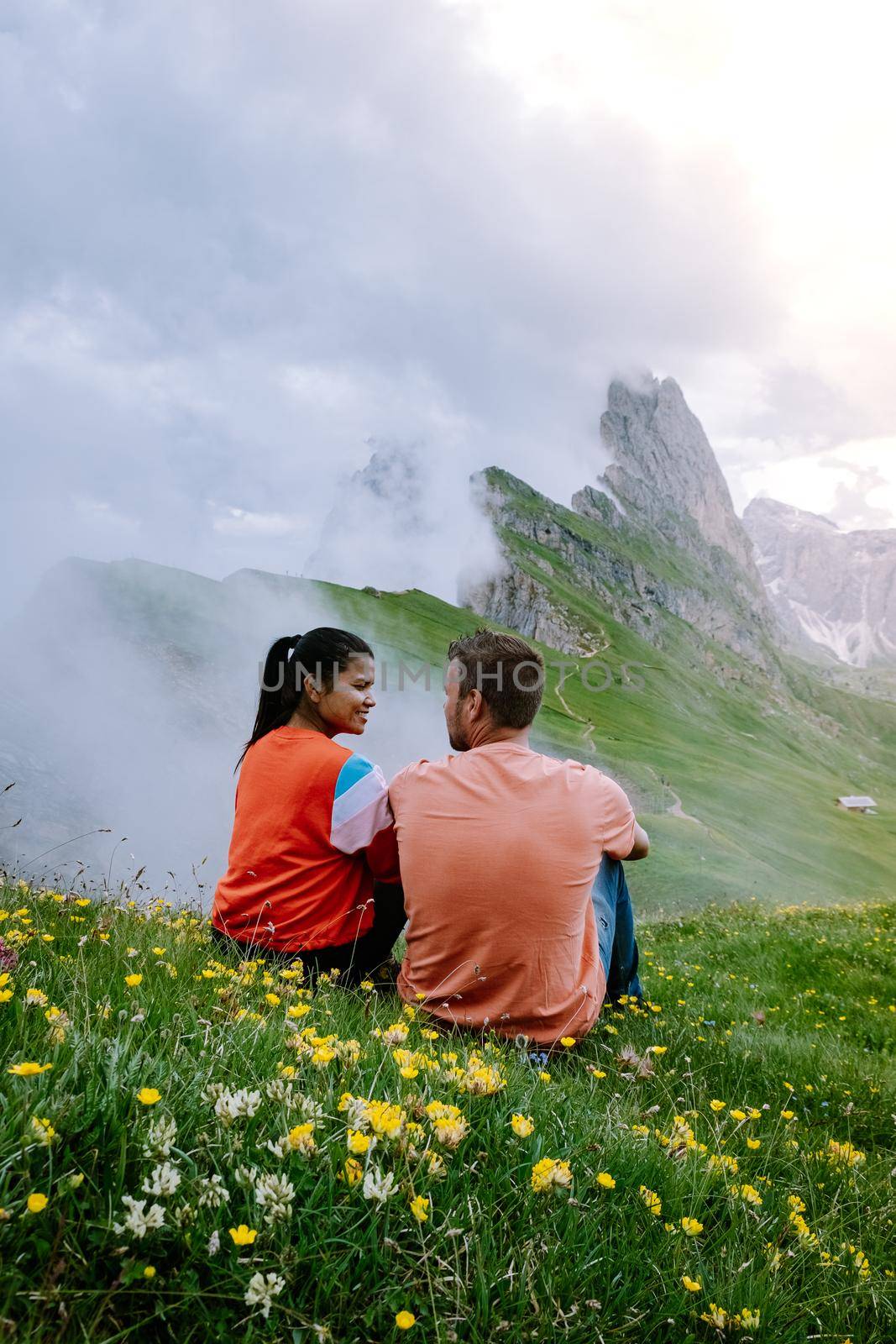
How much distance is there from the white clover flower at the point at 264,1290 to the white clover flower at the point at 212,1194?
171mm

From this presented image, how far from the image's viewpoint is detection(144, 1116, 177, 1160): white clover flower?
171 centimetres

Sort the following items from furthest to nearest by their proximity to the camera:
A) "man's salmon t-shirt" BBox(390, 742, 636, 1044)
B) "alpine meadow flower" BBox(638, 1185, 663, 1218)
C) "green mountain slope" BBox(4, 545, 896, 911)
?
1. "green mountain slope" BBox(4, 545, 896, 911)
2. "man's salmon t-shirt" BBox(390, 742, 636, 1044)
3. "alpine meadow flower" BBox(638, 1185, 663, 1218)

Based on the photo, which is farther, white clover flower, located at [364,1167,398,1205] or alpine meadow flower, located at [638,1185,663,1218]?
alpine meadow flower, located at [638,1185,663,1218]

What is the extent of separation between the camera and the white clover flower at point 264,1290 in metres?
1.45

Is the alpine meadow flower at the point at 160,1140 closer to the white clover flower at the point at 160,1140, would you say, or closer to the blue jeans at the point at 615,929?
the white clover flower at the point at 160,1140

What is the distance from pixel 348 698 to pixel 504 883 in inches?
82.0

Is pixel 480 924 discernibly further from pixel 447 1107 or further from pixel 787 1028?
pixel 787 1028

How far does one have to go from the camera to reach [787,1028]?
6477 mm

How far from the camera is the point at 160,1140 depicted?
172cm

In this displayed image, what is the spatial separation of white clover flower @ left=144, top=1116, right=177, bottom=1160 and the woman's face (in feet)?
12.1

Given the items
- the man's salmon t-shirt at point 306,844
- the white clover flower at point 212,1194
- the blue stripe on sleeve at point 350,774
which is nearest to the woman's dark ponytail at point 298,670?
the man's salmon t-shirt at point 306,844

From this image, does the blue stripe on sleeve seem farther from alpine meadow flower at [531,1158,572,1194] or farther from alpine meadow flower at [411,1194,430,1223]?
alpine meadow flower at [411,1194,430,1223]

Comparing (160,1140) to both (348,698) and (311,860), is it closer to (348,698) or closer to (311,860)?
(311,860)

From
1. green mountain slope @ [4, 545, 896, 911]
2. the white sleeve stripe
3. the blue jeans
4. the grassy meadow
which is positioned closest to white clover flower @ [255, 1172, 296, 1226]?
the grassy meadow
